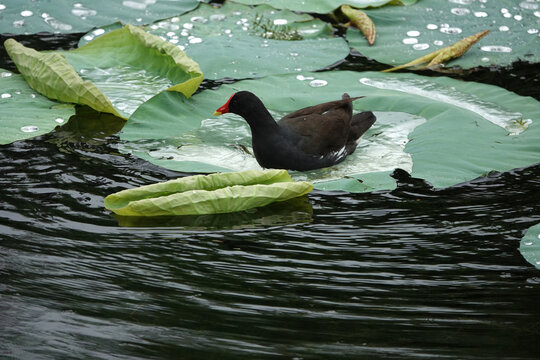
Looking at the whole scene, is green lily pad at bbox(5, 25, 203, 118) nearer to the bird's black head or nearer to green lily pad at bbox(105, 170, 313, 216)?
the bird's black head

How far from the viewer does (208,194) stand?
153 inches

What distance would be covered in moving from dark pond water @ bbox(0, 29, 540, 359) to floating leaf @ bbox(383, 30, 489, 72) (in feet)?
5.87

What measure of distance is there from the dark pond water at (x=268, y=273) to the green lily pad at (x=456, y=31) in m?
1.98

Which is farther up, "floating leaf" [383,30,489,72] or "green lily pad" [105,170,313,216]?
"floating leaf" [383,30,489,72]

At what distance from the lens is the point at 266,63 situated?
5828 millimetres

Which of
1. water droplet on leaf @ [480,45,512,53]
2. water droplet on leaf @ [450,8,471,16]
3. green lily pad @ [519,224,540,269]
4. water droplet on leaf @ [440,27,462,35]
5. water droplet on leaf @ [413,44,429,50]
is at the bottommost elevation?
green lily pad @ [519,224,540,269]

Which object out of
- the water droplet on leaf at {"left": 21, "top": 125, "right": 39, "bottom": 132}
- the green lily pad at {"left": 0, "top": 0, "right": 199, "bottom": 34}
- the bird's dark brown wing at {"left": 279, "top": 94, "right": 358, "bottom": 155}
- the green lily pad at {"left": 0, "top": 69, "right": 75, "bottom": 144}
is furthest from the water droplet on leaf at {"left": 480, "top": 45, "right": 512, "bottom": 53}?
the water droplet on leaf at {"left": 21, "top": 125, "right": 39, "bottom": 132}

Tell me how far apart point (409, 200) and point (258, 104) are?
107cm

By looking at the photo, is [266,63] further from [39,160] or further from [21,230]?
[21,230]

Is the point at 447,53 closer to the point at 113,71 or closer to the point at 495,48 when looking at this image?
the point at 495,48

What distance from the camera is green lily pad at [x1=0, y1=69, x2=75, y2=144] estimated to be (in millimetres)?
4699

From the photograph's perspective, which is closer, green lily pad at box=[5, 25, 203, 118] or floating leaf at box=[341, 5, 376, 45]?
green lily pad at box=[5, 25, 203, 118]

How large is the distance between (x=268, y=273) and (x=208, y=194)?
2.36 ft

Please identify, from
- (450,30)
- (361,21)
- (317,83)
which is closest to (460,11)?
(450,30)
